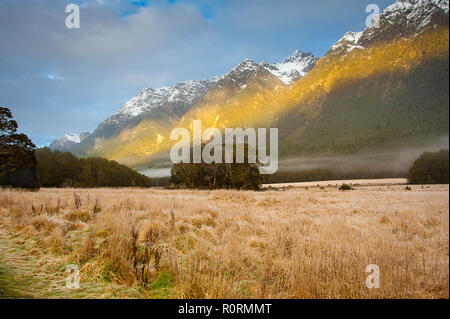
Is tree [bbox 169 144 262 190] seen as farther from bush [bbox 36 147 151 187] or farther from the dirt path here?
the dirt path

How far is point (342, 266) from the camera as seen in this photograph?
317 centimetres

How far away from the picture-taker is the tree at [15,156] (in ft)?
36.0

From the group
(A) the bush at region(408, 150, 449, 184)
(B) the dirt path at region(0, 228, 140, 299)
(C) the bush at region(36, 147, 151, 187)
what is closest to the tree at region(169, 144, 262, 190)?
(C) the bush at region(36, 147, 151, 187)

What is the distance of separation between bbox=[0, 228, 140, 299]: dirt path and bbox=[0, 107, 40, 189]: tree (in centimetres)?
869

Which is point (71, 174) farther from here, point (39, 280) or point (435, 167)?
point (435, 167)

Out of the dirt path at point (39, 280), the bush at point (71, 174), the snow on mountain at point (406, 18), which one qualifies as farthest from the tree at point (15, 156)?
the bush at point (71, 174)

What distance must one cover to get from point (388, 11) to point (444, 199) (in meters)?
3.73

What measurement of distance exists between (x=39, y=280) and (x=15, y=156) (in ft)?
51.2

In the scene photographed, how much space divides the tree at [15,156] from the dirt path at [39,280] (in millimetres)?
8686

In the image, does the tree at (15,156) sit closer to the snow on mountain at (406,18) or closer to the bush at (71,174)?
the snow on mountain at (406,18)

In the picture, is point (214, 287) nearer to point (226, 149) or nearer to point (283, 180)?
point (226, 149)

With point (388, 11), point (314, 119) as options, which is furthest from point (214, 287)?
point (314, 119)

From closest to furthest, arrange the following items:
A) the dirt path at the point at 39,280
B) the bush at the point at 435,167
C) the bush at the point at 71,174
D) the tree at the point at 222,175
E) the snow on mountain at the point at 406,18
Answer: the bush at the point at 435,167, the snow on mountain at the point at 406,18, the dirt path at the point at 39,280, the tree at the point at 222,175, the bush at the point at 71,174

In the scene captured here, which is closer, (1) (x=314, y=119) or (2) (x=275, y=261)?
(2) (x=275, y=261)
